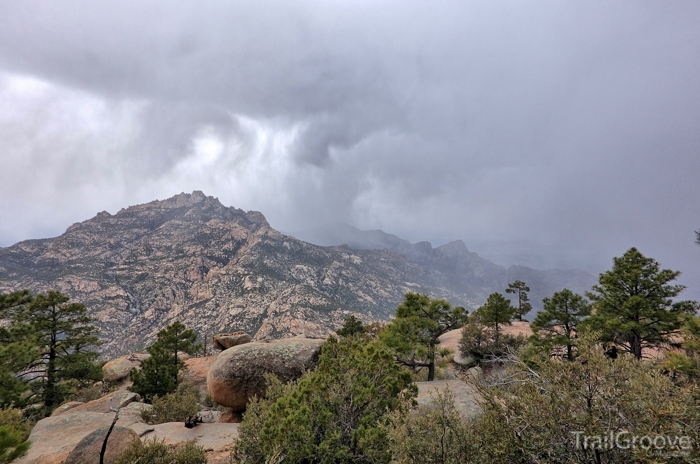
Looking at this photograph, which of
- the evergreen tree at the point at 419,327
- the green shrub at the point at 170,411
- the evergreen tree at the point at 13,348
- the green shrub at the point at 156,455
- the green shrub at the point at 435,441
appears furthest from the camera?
the evergreen tree at the point at 419,327

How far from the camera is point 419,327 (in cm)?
1723

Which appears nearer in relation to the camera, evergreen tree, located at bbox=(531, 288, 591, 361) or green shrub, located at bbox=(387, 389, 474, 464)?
green shrub, located at bbox=(387, 389, 474, 464)

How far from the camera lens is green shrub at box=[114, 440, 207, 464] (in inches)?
288

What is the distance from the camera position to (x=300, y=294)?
10425 centimetres

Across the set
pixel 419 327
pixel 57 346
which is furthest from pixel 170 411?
pixel 57 346

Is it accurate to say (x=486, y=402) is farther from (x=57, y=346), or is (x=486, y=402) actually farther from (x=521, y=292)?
(x=521, y=292)

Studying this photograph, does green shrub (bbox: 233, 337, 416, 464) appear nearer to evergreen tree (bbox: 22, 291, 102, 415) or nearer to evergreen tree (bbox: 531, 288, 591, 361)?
evergreen tree (bbox: 531, 288, 591, 361)

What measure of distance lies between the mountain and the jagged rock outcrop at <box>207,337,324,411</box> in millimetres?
67486

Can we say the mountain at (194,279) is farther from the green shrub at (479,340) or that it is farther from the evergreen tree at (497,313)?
the evergreen tree at (497,313)

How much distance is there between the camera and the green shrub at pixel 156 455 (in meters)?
7.31

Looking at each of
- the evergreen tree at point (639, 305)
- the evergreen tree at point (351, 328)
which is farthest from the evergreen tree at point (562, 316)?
the evergreen tree at point (351, 328)

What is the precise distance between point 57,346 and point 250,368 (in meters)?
19.8

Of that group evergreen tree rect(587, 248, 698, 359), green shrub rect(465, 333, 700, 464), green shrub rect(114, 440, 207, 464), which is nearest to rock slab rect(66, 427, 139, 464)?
green shrub rect(114, 440, 207, 464)

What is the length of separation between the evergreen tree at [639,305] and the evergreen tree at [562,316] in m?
1.59
